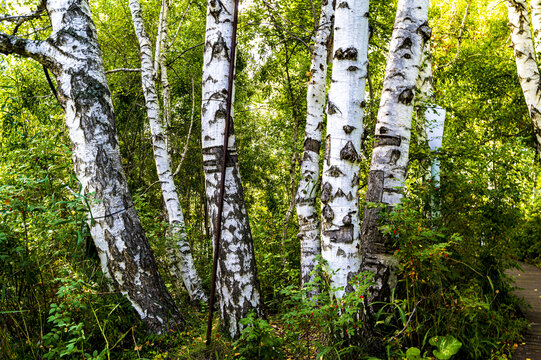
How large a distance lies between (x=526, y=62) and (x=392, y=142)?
4191mm

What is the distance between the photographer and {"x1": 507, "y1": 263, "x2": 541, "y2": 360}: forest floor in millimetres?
3053

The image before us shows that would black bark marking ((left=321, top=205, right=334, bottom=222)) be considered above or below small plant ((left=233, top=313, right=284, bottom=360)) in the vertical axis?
above

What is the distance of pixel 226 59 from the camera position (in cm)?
296

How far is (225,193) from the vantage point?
289cm

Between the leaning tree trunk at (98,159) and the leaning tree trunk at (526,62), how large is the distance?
5.73 metres

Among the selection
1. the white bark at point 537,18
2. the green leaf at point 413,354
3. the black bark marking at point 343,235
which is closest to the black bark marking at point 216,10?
the black bark marking at point 343,235

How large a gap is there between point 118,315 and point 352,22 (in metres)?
3.01

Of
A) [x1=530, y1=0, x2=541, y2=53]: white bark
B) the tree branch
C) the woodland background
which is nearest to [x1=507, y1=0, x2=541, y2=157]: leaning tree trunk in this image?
[x1=530, y1=0, x2=541, y2=53]: white bark

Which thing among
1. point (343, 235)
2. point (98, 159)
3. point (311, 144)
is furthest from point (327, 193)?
point (311, 144)

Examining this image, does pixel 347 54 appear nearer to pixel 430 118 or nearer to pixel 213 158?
pixel 213 158

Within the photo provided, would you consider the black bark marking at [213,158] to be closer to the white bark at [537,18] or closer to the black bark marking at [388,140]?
the black bark marking at [388,140]

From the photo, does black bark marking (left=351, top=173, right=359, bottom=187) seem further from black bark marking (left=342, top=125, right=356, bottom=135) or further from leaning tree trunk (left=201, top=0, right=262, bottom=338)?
leaning tree trunk (left=201, top=0, right=262, bottom=338)

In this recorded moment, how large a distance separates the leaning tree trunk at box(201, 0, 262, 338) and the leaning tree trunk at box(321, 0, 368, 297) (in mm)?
745

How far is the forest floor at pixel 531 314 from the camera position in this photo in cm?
305
